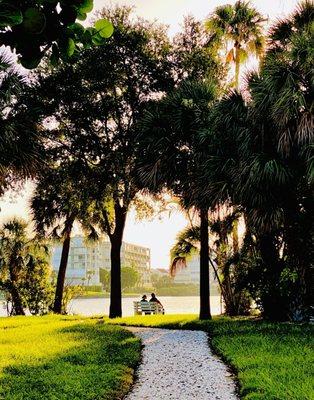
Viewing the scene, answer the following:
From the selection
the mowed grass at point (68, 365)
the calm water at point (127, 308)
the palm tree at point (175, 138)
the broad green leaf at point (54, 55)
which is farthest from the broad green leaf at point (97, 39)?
the calm water at point (127, 308)

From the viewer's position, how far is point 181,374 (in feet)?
25.2

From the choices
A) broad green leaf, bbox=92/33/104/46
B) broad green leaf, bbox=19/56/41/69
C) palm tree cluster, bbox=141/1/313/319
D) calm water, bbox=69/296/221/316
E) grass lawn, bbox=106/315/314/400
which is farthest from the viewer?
calm water, bbox=69/296/221/316

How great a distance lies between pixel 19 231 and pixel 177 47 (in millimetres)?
12665

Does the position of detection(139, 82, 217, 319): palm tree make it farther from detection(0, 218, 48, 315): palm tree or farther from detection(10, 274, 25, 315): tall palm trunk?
detection(10, 274, 25, 315): tall palm trunk

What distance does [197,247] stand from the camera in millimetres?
21250

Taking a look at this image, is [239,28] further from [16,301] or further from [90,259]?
[90,259]

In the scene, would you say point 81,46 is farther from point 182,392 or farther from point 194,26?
point 194,26

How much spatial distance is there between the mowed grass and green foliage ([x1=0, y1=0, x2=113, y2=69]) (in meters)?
5.37

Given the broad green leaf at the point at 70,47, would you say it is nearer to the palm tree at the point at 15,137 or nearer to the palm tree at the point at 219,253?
the palm tree at the point at 15,137

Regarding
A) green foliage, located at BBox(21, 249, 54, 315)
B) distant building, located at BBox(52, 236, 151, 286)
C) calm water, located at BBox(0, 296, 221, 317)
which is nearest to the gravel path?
green foliage, located at BBox(21, 249, 54, 315)

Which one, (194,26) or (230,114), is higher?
(194,26)

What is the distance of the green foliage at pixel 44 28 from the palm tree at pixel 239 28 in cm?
2176

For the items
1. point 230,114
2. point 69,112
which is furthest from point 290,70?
point 69,112

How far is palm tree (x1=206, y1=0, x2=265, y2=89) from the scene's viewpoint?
75.5ft
